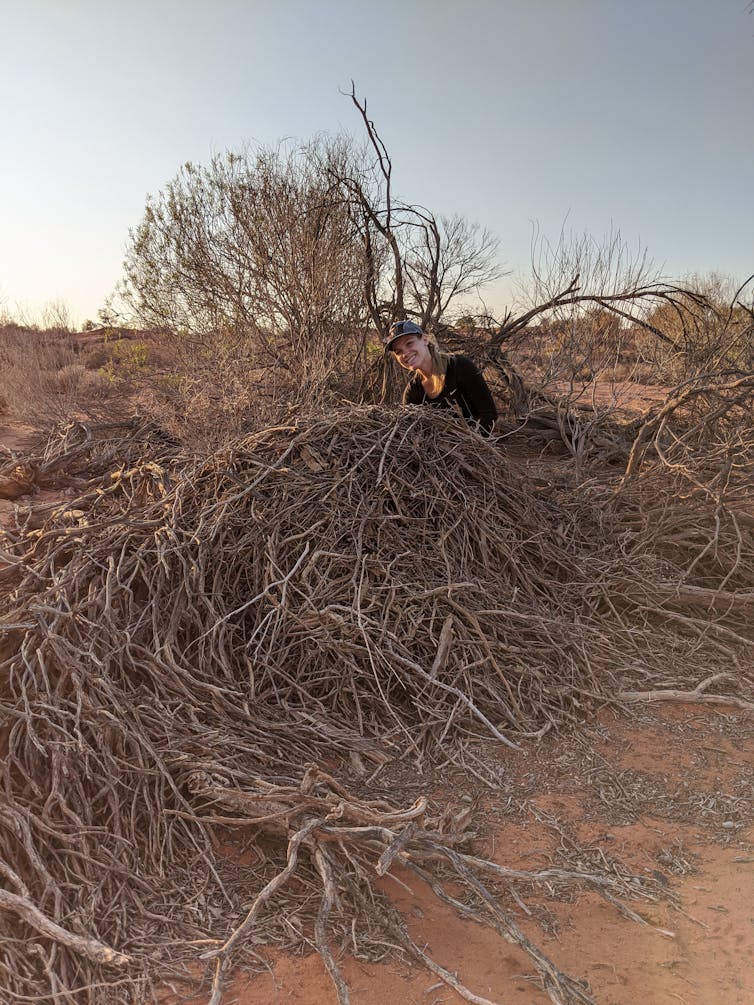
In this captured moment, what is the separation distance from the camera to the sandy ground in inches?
64.4

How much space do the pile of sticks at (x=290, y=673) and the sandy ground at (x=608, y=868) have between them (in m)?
0.07

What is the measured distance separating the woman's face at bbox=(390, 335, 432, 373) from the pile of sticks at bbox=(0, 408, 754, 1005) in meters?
0.77

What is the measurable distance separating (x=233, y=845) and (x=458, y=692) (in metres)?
0.96

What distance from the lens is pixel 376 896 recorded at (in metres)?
1.85

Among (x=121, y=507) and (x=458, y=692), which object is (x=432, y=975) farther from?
(x=121, y=507)

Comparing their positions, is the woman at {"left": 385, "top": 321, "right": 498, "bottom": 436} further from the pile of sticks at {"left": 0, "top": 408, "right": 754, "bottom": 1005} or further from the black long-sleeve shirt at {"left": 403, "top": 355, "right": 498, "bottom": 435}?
the pile of sticks at {"left": 0, "top": 408, "right": 754, "bottom": 1005}

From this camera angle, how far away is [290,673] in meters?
2.77

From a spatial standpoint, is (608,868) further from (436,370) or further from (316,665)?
(436,370)

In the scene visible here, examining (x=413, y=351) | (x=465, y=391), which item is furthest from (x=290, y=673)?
(x=465, y=391)

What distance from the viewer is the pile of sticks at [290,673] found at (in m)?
1.78

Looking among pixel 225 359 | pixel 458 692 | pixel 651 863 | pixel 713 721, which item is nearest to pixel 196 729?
pixel 458 692

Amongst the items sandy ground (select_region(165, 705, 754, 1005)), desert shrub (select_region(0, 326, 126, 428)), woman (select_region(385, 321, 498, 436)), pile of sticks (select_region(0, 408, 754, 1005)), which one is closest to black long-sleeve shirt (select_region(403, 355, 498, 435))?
woman (select_region(385, 321, 498, 436))

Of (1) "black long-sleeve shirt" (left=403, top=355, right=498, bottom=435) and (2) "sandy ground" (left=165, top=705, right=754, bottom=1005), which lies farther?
(1) "black long-sleeve shirt" (left=403, top=355, right=498, bottom=435)

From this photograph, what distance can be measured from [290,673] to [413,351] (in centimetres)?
220
